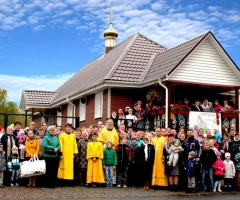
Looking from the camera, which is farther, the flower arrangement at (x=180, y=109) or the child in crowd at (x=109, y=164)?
the flower arrangement at (x=180, y=109)

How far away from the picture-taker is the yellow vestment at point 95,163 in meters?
13.9

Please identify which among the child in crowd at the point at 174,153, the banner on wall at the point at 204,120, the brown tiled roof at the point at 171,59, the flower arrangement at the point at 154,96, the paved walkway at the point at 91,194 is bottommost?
the paved walkway at the point at 91,194

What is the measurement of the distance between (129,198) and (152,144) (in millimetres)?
3153

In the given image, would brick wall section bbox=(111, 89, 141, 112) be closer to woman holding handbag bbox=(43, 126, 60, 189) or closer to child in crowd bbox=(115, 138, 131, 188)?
child in crowd bbox=(115, 138, 131, 188)

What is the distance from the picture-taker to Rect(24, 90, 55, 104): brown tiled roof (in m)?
31.3

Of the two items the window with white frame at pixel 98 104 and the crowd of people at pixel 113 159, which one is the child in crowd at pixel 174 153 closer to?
the crowd of people at pixel 113 159

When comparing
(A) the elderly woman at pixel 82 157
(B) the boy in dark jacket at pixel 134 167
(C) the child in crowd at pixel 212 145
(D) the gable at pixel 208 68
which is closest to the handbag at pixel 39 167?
(A) the elderly woman at pixel 82 157

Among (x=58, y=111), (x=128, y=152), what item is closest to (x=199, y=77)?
(x=128, y=152)

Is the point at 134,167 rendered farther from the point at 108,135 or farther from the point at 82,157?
the point at 82,157

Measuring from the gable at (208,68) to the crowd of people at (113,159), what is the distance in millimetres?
5678

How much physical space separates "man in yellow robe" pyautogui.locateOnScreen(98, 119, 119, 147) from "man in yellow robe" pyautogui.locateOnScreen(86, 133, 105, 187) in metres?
0.61

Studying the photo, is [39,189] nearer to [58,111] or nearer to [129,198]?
[129,198]

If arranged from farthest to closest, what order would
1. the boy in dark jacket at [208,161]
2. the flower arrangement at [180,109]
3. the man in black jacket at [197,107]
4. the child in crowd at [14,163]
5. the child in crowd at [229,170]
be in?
the man in black jacket at [197,107] → the flower arrangement at [180,109] → the child in crowd at [229,170] → the boy in dark jacket at [208,161] → the child in crowd at [14,163]

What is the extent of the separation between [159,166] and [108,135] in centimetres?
194
